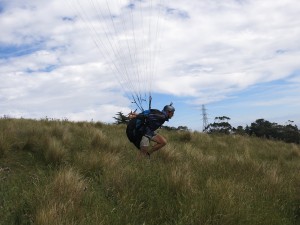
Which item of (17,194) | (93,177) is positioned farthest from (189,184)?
(17,194)

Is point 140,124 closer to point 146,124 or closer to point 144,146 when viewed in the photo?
point 146,124

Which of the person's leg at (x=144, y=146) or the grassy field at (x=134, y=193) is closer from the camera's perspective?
the grassy field at (x=134, y=193)

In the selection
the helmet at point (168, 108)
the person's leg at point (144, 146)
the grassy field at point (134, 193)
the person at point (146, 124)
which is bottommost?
the grassy field at point (134, 193)

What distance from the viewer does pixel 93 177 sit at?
716cm

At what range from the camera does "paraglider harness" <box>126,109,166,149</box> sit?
9.51m

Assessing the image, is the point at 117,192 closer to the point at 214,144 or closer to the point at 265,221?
the point at 265,221

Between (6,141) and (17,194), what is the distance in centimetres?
359

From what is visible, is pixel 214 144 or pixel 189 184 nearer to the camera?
pixel 189 184

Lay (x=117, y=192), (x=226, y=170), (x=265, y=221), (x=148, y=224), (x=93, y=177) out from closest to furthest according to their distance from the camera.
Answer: (x=148, y=224)
(x=265, y=221)
(x=117, y=192)
(x=93, y=177)
(x=226, y=170)

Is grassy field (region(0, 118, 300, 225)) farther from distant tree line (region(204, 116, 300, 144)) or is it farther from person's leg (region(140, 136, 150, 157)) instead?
distant tree line (region(204, 116, 300, 144))

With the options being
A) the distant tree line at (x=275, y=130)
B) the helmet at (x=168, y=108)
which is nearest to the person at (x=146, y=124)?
the helmet at (x=168, y=108)

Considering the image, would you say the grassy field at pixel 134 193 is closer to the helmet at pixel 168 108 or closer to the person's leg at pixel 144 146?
the person's leg at pixel 144 146

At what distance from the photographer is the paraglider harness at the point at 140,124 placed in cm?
951

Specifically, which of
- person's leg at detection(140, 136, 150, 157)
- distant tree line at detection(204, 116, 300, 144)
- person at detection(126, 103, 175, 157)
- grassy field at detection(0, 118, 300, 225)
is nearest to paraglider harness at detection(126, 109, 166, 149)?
person at detection(126, 103, 175, 157)
